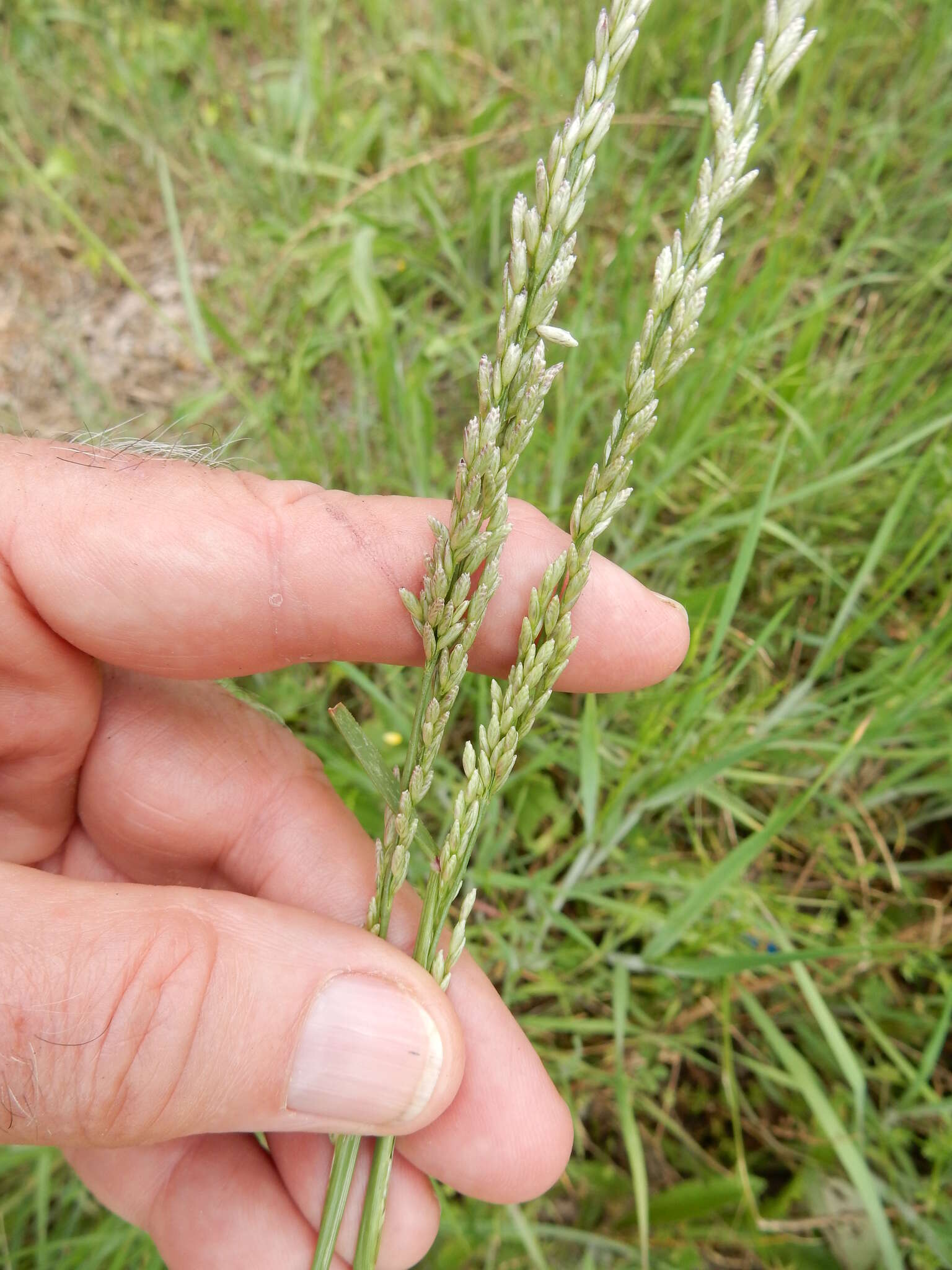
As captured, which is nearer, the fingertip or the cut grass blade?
the fingertip

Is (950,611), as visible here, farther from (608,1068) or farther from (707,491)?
(608,1068)

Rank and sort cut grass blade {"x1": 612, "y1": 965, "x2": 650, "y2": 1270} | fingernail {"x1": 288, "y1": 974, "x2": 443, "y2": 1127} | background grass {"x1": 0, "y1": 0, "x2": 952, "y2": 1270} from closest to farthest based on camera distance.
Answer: fingernail {"x1": 288, "y1": 974, "x2": 443, "y2": 1127} → cut grass blade {"x1": 612, "y1": 965, "x2": 650, "y2": 1270} → background grass {"x1": 0, "y1": 0, "x2": 952, "y2": 1270}

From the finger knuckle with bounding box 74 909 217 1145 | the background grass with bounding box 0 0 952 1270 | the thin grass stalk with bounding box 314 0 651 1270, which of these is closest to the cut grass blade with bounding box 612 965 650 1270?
the background grass with bounding box 0 0 952 1270

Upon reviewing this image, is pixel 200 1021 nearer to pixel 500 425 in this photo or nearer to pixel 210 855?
pixel 210 855

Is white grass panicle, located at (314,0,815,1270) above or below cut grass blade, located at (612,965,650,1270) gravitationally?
above

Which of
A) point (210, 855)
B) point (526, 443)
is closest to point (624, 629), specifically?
point (526, 443)

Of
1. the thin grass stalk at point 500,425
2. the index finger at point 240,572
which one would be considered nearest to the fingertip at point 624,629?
the index finger at point 240,572

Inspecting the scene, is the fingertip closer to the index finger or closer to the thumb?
the index finger

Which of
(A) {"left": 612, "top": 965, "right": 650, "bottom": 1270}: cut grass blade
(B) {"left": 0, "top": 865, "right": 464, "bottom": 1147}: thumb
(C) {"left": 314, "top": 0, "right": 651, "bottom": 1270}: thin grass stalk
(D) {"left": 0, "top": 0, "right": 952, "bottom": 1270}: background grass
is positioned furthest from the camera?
(D) {"left": 0, "top": 0, "right": 952, "bottom": 1270}: background grass
